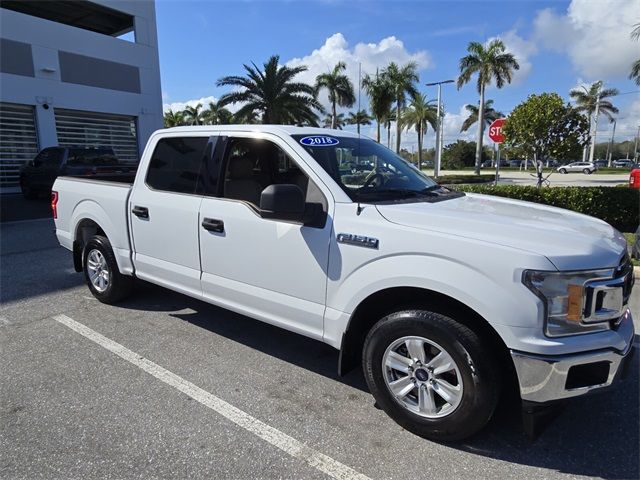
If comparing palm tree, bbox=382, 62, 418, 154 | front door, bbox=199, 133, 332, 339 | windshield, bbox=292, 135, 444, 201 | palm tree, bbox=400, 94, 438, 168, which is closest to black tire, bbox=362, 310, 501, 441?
front door, bbox=199, 133, 332, 339

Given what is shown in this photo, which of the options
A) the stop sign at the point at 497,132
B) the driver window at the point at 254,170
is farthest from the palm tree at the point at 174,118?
the driver window at the point at 254,170

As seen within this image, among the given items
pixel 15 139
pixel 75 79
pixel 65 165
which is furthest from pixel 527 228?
pixel 75 79

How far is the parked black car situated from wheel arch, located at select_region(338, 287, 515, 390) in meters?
10.9

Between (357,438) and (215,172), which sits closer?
(357,438)

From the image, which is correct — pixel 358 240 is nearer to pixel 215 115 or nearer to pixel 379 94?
pixel 379 94

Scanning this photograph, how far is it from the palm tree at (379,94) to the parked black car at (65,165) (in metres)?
24.1

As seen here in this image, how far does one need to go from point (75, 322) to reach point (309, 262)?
294cm

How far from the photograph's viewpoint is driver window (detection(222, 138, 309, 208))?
12.2ft

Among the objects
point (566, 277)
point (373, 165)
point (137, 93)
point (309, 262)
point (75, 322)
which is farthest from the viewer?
point (137, 93)

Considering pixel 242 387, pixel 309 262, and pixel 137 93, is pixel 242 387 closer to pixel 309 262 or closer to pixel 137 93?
pixel 309 262

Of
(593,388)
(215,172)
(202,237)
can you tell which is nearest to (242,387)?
(202,237)

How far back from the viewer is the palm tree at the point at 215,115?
51.7m

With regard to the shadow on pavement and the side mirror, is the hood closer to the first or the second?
the side mirror

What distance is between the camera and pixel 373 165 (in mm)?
3668
